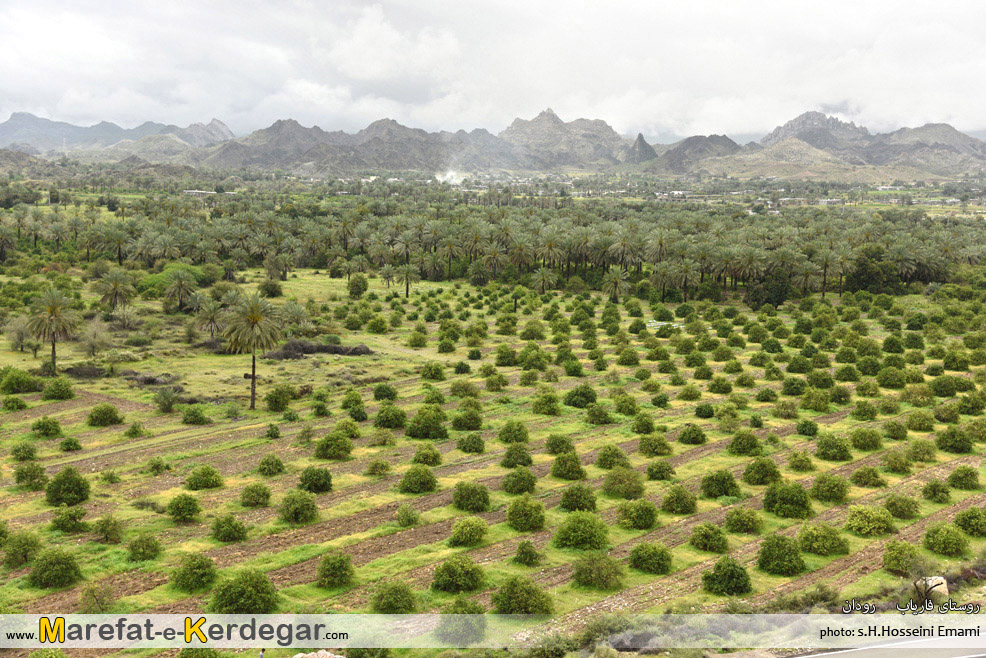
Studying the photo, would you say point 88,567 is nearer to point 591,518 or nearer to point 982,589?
point 591,518

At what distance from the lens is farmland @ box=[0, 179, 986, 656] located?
25.8 meters

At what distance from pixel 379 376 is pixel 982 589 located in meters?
47.6

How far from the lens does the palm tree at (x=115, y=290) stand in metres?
79.2

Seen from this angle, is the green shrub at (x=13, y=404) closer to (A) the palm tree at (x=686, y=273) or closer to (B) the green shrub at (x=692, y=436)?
(B) the green shrub at (x=692, y=436)

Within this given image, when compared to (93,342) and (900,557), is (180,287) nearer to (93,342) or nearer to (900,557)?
(93,342)

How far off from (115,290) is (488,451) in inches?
2409

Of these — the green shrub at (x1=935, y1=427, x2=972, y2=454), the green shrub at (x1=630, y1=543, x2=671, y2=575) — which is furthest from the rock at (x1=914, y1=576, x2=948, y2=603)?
the green shrub at (x1=935, y1=427, x2=972, y2=454)

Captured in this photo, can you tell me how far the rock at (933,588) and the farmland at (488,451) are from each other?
22.5 inches

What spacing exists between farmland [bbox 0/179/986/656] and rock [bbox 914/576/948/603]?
572 millimetres

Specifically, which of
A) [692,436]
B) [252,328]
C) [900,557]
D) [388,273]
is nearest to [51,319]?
[252,328]

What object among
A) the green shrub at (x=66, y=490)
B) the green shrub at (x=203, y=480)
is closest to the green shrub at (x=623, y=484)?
the green shrub at (x=203, y=480)

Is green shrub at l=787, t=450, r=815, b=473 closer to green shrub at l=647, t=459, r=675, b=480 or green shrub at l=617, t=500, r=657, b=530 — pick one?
green shrub at l=647, t=459, r=675, b=480

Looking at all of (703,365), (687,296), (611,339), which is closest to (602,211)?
(687,296)

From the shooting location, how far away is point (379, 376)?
61250 mm
